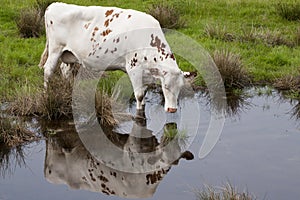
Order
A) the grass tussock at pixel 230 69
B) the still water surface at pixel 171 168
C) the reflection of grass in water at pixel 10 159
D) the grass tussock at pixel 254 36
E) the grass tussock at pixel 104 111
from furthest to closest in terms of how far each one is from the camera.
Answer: the grass tussock at pixel 254 36, the grass tussock at pixel 230 69, the grass tussock at pixel 104 111, the reflection of grass in water at pixel 10 159, the still water surface at pixel 171 168

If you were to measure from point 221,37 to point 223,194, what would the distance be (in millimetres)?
7876

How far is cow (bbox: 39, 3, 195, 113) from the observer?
33.3ft

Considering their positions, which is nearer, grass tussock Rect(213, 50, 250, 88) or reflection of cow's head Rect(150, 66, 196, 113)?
reflection of cow's head Rect(150, 66, 196, 113)

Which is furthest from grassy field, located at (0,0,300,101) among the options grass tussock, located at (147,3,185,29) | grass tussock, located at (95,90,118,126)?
grass tussock, located at (95,90,118,126)

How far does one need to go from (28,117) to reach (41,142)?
1.03 metres

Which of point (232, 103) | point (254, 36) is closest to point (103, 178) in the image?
point (232, 103)

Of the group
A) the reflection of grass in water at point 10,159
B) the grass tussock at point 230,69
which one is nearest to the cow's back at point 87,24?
the grass tussock at point 230,69

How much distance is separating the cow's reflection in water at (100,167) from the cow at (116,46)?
672 mm

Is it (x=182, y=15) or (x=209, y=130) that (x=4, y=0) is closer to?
(x=182, y=15)

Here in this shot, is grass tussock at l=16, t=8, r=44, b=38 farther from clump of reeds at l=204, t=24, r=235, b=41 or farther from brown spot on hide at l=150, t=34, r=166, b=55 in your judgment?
brown spot on hide at l=150, t=34, r=166, b=55

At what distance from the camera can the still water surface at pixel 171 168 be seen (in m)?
7.95

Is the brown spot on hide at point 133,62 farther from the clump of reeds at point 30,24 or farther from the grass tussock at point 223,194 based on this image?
the clump of reeds at point 30,24

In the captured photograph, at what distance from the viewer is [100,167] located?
877cm

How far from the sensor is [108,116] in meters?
10.3
